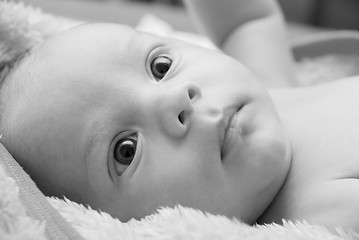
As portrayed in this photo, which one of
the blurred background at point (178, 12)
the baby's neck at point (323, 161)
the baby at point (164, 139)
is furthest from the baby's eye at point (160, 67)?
the blurred background at point (178, 12)

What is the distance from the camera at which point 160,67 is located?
0.87m

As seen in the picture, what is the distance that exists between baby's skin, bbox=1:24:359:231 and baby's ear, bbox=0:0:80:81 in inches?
3.2

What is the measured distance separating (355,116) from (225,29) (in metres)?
0.54

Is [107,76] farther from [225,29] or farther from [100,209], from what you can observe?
[225,29]

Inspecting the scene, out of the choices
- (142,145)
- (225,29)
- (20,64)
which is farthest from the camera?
(225,29)

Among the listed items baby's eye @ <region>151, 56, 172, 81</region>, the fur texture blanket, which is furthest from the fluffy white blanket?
baby's eye @ <region>151, 56, 172, 81</region>

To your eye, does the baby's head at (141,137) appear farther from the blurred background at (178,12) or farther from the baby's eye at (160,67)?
the blurred background at (178,12)

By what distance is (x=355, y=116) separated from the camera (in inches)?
33.2

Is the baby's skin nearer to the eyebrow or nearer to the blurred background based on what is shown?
the eyebrow

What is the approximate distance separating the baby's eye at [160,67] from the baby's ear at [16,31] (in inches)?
9.3

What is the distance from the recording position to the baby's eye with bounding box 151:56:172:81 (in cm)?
86

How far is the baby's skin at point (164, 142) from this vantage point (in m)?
0.77

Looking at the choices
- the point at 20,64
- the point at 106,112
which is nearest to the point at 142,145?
the point at 106,112

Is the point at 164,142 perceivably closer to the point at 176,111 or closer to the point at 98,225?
the point at 176,111
